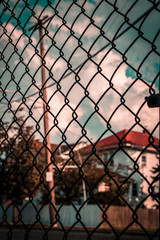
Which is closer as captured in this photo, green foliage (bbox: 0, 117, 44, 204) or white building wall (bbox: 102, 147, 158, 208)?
green foliage (bbox: 0, 117, 44, 204)

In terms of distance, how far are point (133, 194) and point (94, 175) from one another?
22.4ft

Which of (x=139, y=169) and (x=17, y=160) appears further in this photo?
(x=139, y=169)

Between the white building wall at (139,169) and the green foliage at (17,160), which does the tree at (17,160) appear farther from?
the white building wall at (139,169)

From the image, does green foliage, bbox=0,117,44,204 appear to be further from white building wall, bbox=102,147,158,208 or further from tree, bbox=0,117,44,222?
white building wall, bbox=102,147,158,208

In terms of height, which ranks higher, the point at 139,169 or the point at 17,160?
the point at 139,169

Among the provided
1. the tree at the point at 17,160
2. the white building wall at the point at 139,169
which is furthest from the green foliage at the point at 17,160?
the white building wall at the point at 139,169

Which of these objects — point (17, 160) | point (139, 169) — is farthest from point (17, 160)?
point (139, 169)

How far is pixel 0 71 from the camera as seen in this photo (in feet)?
5.78

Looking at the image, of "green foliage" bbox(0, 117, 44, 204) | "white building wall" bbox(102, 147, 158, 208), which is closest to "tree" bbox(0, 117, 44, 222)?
"green foliage" bbox(0, 117, 44, 204)

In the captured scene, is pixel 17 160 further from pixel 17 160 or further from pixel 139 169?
pixel 139 169

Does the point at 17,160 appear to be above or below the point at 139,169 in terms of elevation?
below

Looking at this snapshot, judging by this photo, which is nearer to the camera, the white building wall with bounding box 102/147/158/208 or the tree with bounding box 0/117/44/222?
the tree with bounding box 0/117/44/222

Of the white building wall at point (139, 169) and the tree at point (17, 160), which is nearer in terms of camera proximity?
the tree at point (17, 160)

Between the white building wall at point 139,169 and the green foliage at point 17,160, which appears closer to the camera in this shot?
the green foliage at point 17,160
